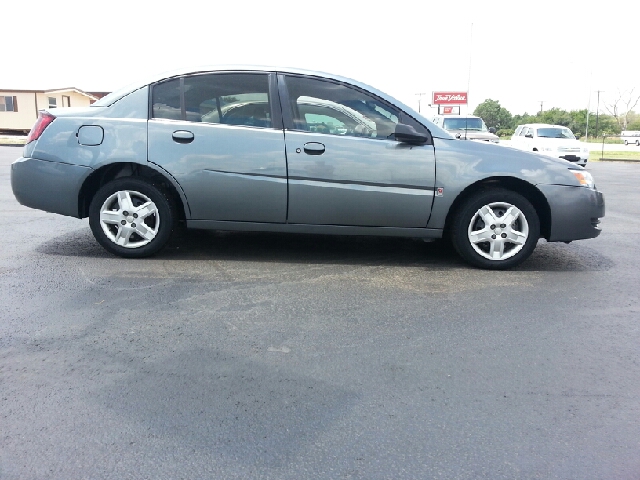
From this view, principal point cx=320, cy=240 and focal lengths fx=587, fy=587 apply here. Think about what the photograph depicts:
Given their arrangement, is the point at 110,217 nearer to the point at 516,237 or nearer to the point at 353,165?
the point at 353,165

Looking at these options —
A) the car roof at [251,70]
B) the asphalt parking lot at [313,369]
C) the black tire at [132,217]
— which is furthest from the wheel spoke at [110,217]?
the car roof at [251,70]

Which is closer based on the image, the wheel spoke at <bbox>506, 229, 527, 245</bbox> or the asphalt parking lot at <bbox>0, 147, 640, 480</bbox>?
the asphalt parking lot at <bbox>0, 147, 640, 480</bbox>

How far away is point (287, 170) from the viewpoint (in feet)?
16.3

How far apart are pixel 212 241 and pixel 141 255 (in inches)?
38.3

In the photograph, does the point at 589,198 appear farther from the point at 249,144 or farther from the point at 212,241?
the point at 212,241

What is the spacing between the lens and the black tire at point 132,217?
16.8ft

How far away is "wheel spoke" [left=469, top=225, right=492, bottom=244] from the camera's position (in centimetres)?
509

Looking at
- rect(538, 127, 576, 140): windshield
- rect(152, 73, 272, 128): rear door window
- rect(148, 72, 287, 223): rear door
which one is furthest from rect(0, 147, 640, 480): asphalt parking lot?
rect(538, 127, 576, 140): windshield

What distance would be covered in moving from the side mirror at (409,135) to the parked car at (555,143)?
16.2 m

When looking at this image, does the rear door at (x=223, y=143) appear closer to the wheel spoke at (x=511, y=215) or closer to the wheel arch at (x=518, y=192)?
the wheel arch at (x=518, y=192)

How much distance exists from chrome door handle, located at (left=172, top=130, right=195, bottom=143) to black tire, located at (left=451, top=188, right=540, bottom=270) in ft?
7.86

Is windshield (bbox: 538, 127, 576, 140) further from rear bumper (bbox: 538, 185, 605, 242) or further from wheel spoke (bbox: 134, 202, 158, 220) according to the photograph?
wheel spoke (bbox: 134, 202, 158, 220)

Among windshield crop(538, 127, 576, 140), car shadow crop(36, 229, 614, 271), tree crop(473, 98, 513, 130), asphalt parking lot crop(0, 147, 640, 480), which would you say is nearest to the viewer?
asphalt parking lot crop(0, 147, 640, 480)

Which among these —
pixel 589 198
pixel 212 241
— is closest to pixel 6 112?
pixel 212 241
